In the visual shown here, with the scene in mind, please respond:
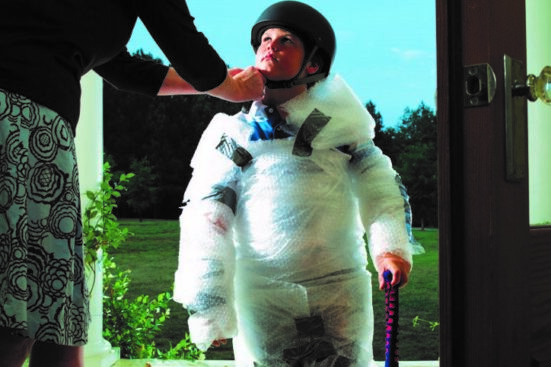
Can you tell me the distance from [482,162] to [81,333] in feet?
1.84

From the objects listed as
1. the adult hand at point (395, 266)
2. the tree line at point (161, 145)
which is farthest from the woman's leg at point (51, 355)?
the tree line at point (161, 145)

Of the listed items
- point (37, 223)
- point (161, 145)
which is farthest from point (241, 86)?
point (161, 145)

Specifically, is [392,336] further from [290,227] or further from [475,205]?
[475,205]

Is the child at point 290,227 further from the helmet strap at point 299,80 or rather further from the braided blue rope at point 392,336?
the braided blue rope at point 392,336

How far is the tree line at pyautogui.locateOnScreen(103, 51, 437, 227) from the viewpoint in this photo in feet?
19.0

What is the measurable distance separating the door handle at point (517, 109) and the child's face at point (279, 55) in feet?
3.06

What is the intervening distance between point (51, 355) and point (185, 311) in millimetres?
5222

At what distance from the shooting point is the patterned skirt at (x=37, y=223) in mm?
830

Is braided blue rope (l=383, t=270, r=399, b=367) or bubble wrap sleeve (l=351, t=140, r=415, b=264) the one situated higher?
bubble wrap sleeve (l=351, t=140, r=415, b=264)

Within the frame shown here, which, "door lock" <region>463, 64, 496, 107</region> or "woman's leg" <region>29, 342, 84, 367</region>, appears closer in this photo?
"door lock" <region>463, 64, 496, 107</region>

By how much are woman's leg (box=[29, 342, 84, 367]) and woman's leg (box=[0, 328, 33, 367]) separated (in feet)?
0.14

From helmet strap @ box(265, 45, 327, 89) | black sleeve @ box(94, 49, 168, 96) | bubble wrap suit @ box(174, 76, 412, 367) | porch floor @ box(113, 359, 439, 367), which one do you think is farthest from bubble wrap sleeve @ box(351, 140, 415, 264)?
porch floor @ box(113, 359, 439, 367)

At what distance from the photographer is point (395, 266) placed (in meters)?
1.47

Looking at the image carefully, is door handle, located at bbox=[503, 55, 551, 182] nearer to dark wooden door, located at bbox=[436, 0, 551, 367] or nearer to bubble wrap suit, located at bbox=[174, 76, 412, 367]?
dark wooden door, located at bbox=[436, 0, 551, 367]
